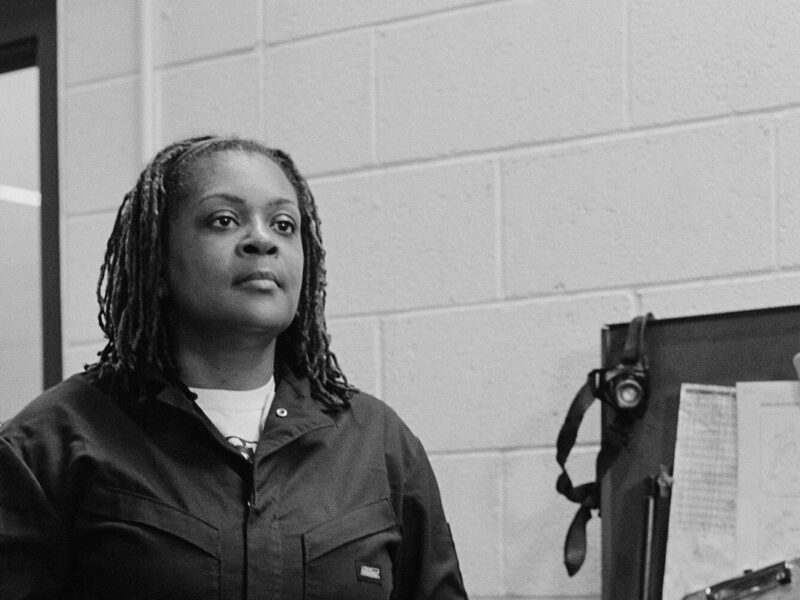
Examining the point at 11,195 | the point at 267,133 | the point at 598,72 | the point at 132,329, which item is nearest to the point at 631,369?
the point at 598,72

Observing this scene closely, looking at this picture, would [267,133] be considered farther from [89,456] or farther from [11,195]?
[11,195]

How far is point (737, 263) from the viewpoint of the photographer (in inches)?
71.1

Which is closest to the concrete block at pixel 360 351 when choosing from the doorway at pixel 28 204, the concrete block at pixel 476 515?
the concrete block at pixel 476 515

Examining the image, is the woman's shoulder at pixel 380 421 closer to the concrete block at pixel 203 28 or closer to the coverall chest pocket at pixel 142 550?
the coverall chest pocket at pixel 142 550

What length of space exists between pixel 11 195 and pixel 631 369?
1971 millimetres

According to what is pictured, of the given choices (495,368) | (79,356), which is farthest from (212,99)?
(495,368)

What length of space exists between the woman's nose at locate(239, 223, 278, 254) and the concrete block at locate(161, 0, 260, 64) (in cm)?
86

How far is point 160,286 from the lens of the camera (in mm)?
1482

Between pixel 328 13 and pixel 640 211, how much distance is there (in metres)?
0.65

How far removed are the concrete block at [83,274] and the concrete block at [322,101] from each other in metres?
0.37

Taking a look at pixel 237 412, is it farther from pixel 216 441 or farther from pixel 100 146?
pixel 100 146

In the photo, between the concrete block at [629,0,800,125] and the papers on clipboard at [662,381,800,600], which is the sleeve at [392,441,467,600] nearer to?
the papers on clipboard at [662,381,800,600]

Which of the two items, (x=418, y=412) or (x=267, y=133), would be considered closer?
(x=418, y=412)

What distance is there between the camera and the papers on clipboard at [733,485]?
1.62 m
